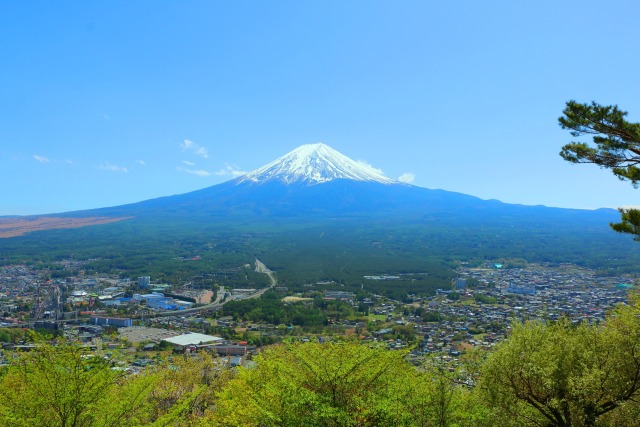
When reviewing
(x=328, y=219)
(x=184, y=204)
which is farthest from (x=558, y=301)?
(x=184, y=204)

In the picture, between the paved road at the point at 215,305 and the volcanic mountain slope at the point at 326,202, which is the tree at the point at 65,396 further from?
the volcanic mountain slope at the point at 326,202

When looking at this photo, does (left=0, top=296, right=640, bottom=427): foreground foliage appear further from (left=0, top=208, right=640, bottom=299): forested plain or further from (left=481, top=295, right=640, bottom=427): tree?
(left=0, top=208, right=640, bottom=299): forested plain

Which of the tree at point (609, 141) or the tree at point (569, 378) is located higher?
the tree at point (609, 141)

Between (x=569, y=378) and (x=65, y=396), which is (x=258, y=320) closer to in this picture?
(x=65, y=396)

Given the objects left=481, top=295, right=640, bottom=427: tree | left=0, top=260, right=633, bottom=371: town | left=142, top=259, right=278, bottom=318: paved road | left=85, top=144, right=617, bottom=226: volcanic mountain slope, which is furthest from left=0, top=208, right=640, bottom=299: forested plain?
left=481, top=295, right=640, bottom=427: tree

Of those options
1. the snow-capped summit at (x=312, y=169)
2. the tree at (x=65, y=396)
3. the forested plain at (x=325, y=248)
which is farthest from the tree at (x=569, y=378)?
the snow-capped summit at (x=312, y=169)
